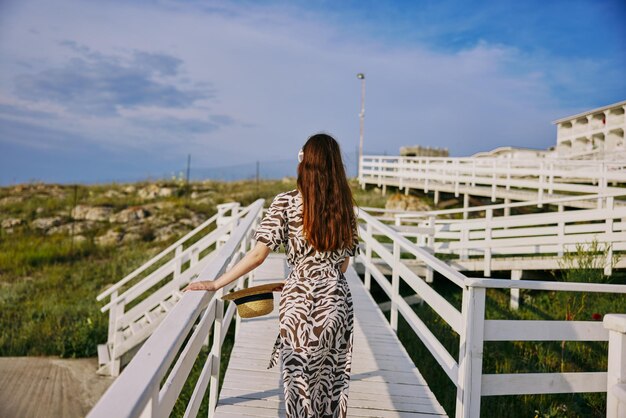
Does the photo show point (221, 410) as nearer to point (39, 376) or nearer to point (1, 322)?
point (39, 376)

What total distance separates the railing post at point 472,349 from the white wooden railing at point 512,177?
932cm

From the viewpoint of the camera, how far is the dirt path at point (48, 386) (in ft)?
25.7

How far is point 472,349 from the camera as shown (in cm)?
359

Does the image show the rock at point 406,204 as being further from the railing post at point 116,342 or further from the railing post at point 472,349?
the railing post at point 472,349

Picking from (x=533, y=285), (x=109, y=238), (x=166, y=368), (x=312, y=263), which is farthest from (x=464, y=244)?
(x=109, y=238)

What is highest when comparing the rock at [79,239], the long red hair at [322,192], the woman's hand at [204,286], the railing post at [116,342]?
the long red hair at [322,192]

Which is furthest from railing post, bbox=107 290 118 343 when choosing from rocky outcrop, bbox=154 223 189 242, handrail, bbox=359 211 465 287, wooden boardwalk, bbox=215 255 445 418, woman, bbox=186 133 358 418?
rocky outcrop, bbox=154 223 189 242

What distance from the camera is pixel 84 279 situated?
16.3 meters

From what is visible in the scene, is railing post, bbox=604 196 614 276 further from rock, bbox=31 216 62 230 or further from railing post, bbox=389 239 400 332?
rock, bbox=31 216 62 230

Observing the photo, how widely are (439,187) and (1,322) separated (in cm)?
1779

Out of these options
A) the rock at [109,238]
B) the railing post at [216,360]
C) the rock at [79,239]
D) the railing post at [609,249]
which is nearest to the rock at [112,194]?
the rock at [79,239]

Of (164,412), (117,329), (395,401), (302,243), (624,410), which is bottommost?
(117,329)

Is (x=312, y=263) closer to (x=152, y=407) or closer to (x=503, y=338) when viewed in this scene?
(x=152, y=407)

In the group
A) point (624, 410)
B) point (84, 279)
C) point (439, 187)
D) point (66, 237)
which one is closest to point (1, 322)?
point (84, 279)
